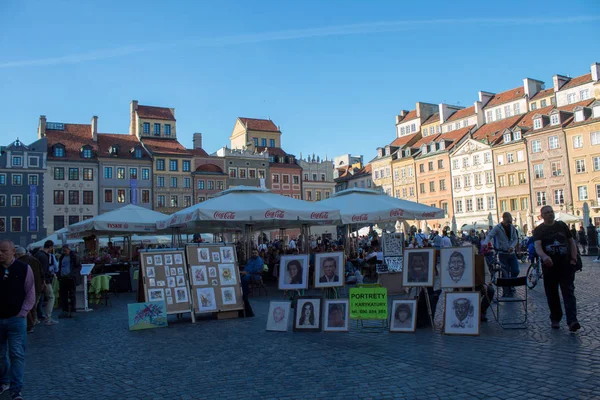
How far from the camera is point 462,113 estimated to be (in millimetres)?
66625

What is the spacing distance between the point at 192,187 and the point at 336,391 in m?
57.8

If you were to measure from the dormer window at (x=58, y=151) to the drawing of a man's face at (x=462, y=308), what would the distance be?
5590cm

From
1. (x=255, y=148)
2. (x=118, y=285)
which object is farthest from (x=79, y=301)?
(x=255, y=148)

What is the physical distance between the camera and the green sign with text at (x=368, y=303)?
29.4 feet

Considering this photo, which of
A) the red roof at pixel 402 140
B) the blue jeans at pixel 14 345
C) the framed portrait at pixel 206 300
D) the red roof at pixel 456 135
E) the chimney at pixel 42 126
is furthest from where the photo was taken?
the red roof at pixel 402 140

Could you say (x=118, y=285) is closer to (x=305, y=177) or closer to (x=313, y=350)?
(x=313, y=350)

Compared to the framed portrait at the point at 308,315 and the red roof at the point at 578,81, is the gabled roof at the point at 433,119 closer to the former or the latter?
the red roof at the point at 578,81

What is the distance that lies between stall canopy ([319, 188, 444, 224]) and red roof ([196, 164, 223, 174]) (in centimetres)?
4691

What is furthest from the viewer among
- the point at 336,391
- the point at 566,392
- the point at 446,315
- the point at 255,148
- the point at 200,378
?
the point at 255,148

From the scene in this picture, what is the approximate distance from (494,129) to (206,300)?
183 feet

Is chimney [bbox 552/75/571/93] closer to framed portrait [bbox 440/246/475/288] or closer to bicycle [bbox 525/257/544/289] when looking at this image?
bicycle [bbox 525/257/544/289]

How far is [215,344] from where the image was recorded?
27.1 ft

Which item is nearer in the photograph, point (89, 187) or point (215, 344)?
point (215, 344)

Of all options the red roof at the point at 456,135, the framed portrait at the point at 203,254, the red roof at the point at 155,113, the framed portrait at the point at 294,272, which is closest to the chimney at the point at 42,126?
the red roof at the point at 155,113
